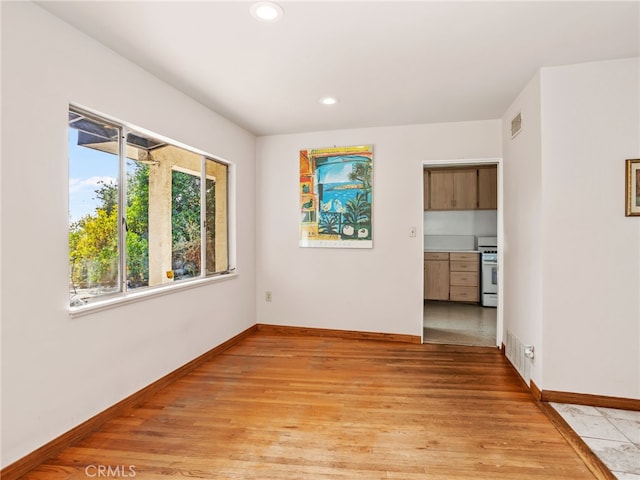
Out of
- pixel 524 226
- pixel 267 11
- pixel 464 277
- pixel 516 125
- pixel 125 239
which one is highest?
pixel 267 11

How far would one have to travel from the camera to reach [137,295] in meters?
2.54

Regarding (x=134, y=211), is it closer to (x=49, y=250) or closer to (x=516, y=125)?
(x=49, y=250)

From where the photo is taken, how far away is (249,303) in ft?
14.2

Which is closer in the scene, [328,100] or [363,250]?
[328,100]

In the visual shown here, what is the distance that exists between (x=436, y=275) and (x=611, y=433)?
4006mm

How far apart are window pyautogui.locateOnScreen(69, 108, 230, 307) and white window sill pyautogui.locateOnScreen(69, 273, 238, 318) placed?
63 mm

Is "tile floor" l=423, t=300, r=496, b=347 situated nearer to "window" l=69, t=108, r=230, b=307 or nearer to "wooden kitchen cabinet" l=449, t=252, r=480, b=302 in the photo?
"wooden kitchen cabinet" l=449, t=252, r=480, b=302

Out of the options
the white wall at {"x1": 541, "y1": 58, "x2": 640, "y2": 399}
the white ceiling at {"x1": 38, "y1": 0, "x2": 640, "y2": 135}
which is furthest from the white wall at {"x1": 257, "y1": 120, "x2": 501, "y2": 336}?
the white wall at {"x1": 541, "y1": 58, "x2": 640, "y2": 399}

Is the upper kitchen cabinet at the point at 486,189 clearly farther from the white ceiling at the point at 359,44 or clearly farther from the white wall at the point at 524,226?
the white ceiling at the point at 359,44

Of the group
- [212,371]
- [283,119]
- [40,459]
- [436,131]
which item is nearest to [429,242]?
[436,131]

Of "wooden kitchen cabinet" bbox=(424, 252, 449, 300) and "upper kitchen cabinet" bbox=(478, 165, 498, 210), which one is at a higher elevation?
"upper kitchen cabinet" bbox=(478, 165, 498, 210)

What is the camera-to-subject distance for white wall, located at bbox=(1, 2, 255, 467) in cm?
173

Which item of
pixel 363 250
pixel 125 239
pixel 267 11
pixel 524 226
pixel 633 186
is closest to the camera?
pixel 267 11

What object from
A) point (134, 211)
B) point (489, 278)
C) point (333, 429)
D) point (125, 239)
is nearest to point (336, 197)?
point (134, 211)
